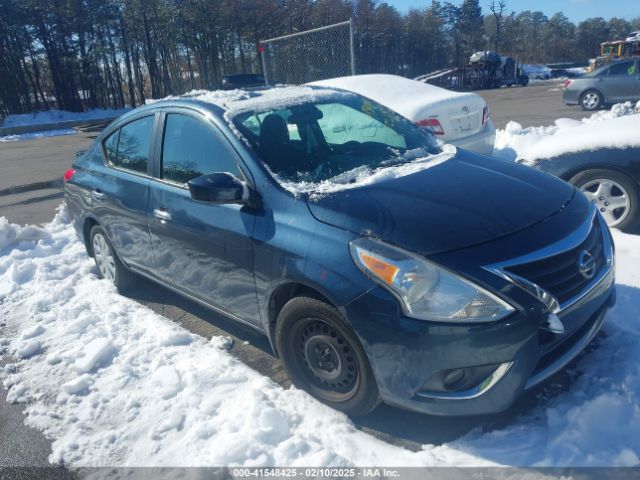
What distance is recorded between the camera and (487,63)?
39.6 m

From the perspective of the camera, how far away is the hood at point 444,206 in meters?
2.42

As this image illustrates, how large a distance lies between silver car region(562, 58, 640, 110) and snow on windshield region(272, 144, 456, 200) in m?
15.9

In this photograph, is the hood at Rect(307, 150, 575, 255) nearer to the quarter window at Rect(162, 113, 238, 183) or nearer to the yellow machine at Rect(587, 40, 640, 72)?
the quarter window at Rect(162, 113, 238, 183)

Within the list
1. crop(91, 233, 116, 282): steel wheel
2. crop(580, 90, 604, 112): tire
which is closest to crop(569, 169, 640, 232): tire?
crop(91, 233, 116, 282): steel wheel

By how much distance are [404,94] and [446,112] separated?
2.66ft

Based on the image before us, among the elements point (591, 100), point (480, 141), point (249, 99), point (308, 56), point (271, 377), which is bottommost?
point (271, 377)

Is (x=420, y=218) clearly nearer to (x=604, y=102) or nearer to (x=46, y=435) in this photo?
(x=46, y=435)

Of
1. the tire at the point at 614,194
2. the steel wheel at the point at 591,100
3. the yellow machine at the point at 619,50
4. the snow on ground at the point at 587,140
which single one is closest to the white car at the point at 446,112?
the snow on ground at the point at 587,140

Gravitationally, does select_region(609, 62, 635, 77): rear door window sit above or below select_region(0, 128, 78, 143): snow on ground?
→ above

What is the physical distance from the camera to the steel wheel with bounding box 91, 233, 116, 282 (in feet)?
15.3

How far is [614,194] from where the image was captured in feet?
15.6

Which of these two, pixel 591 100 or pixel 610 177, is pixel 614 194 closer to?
pixel 610 177

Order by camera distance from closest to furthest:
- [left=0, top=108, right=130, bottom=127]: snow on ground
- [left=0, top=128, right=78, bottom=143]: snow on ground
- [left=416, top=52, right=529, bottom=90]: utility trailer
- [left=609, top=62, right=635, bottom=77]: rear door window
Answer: [left=609, top=62, right=635, bottom=77]: rear door window, [left=0, top=128, right=78, bottom=143]: snow on ground, [left=0, top=108, right=130, bottom=127]: snow on ground, [left=416, top=52, right=529, bottom=90]: utility trailer

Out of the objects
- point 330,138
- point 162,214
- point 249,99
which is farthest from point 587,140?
point 162,214
